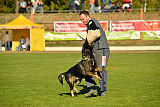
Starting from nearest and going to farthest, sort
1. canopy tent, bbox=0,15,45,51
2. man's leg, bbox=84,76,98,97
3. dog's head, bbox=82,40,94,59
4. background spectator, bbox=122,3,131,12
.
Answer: dog's head, bbox=82,40,94,59 < man's leg, bbox=84,76,98,97 < canopy tent, bbox=0,15,45,51 < background spectator, bbox=122,3,131,12

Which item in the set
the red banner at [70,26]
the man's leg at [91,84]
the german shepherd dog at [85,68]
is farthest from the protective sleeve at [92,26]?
the red banner at [70,26]

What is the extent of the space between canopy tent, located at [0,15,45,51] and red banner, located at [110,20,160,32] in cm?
793

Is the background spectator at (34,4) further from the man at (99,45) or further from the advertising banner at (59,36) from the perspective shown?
the man at (99,45)

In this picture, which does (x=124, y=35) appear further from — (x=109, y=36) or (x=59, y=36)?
(x=59, y=36)

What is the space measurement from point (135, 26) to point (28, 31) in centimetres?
1140

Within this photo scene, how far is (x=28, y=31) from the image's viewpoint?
3762 centimetres

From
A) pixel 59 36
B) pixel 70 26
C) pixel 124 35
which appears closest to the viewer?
pixel 124 35

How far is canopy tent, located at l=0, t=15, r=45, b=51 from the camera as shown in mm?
34031

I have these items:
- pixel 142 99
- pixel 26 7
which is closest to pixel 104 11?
pixel 26 7

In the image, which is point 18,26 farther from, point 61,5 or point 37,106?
point 37,106

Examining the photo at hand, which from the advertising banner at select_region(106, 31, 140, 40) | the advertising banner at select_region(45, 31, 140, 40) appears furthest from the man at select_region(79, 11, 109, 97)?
the advertising banner at select_region(106, 31, 140, 40)

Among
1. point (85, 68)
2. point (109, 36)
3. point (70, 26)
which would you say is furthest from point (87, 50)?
point (70, 26)

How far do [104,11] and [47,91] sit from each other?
3196 centimetres

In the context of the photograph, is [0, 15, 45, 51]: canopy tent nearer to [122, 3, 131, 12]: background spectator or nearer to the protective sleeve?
[122, 3, 131, 12]: background spectator
